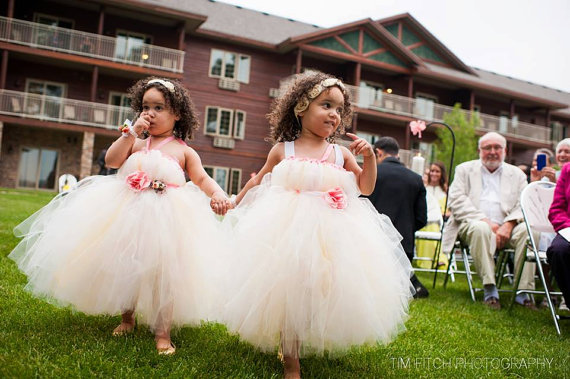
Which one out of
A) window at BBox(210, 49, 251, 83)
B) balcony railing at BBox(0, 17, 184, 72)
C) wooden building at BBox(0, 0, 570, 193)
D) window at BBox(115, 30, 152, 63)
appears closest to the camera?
balcony railing at BBox(0, 17, 184, 72)

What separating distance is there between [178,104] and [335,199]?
56.0 inches

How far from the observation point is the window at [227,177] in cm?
2202

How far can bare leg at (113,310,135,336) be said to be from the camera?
3154 mm

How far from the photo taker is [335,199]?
276cm

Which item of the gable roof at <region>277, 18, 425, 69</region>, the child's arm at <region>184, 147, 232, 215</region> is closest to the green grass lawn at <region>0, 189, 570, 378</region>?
the child's arm at <region>184, 147, 232, 215</region>

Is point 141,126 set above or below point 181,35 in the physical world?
below

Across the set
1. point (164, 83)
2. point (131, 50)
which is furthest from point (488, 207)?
point (131, 50)

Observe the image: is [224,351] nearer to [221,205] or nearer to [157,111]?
[221,205]

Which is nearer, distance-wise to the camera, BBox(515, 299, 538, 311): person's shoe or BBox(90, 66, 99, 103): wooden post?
BBox(515, 299, 538, 311): person's shoe

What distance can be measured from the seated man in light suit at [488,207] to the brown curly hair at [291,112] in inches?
121

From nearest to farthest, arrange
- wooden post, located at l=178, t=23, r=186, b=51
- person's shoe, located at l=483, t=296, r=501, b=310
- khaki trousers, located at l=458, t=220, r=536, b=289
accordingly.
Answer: person's shoe, located at l=483, t=296, r=501, b=310 → khaki trousers, located at l=458, t=220, r=536, b=289 → wooden post, located at l=178, t=23, r=186, b=51

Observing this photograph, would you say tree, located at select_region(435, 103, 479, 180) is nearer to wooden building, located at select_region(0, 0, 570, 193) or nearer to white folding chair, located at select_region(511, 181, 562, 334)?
wooden building, located at select_region(0, 0, 570, 193)

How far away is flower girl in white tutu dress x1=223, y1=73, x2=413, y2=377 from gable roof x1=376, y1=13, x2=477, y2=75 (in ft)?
80.9

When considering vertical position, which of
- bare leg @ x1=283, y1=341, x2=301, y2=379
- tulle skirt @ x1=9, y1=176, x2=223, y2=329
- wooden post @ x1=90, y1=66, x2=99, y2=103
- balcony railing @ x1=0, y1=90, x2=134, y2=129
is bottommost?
bare leg @ x1=283, y1=341, x2=301, y2=379
